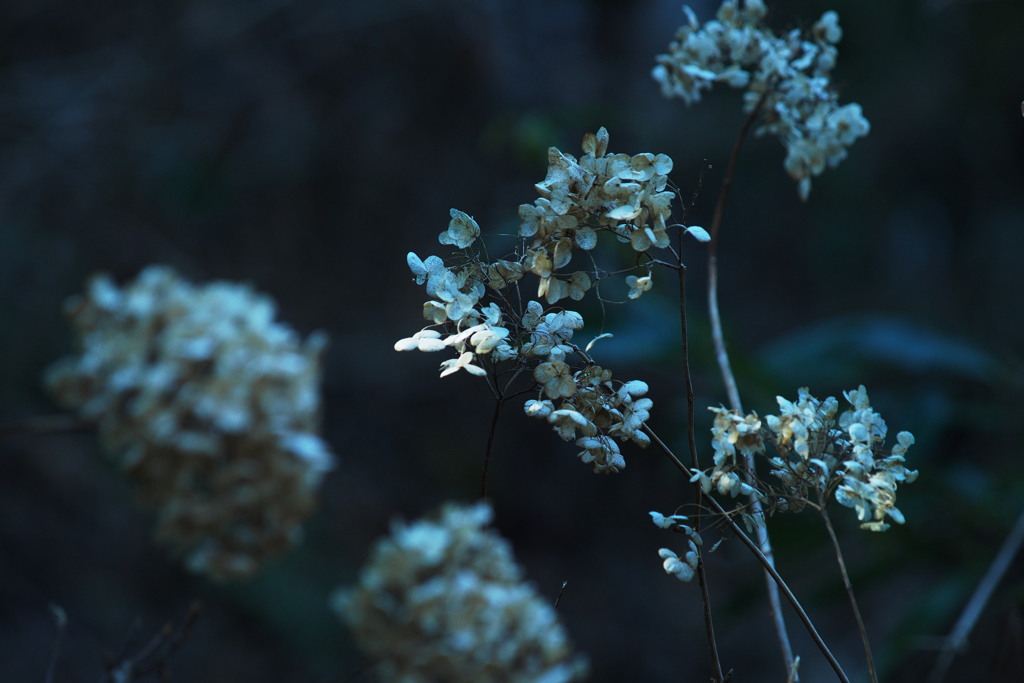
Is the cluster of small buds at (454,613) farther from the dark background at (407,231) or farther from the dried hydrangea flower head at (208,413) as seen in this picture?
the dark background at (407,231)

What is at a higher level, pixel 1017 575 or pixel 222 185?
pixel 222 185

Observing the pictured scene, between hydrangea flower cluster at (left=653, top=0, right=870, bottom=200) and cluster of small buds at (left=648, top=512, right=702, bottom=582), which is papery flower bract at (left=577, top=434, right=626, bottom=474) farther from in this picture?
hydrangea flower cluster at (left=653, top=0, right=870, bottom=200)

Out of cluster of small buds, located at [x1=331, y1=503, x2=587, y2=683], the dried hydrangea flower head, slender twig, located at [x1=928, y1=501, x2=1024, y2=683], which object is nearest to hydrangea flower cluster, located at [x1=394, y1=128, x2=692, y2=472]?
cluster of small buds, located at [x1=331, y1=503, x2=587, y2=683]

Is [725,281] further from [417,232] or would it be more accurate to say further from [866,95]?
[417,232]

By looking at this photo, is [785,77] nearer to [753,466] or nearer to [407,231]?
[753,466]

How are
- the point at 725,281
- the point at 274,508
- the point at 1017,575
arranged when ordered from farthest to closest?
the point at 725,281 < the point at 1017,575 < the point at 274,508

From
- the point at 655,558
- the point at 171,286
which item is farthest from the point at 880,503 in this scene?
the point at 655,558
